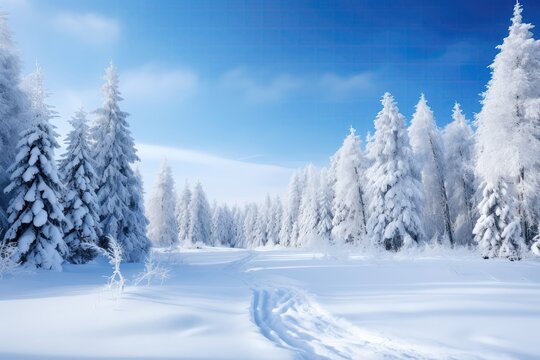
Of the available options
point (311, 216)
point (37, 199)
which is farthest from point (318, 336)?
point (311, 216)

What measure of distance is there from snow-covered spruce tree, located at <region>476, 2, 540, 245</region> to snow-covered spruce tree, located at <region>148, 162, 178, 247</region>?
4043 centimetres

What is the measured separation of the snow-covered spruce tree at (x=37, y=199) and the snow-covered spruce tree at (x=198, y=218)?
42.5 metres

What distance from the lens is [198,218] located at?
60.5 m

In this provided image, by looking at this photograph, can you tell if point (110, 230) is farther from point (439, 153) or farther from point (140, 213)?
point (439, 153)

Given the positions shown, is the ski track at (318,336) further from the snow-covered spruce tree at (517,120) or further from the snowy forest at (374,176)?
the snow-covered spruce tree at (517,120)

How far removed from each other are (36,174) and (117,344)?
14.5 meters

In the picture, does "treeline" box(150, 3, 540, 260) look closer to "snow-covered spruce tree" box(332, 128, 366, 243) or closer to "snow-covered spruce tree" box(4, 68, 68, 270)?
"snow-covered spruce tree" box(332, 128, 366, 243)

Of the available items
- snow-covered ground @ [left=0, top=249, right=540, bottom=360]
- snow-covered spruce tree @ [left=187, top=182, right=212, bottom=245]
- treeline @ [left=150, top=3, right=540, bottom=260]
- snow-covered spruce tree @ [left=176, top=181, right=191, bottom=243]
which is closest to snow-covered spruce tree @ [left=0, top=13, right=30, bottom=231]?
snow-covered ground @ [left=0, top=249, right=540, bottom=360]

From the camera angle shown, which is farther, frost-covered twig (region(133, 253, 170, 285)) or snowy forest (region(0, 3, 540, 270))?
snowy forest (region(0, 3, 540, 270))

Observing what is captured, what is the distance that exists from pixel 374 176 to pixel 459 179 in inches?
381

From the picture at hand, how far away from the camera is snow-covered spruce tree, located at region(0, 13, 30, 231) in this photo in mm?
16859

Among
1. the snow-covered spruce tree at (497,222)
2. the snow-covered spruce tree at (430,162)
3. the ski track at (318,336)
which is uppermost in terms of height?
the snow-covered spruce tree at (430,162)

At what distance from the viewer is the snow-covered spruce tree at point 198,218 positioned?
2319 inches

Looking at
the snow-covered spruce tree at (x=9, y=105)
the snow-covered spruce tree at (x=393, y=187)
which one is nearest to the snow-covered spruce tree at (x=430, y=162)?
the snow-covered spruce tree at (x=393, y=187)
